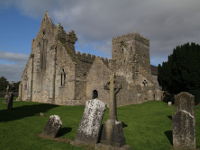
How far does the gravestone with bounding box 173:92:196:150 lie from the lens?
833 centimetres

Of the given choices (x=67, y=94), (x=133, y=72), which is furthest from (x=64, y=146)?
(x=133, y=72)

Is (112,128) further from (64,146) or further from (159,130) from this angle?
(159,130)

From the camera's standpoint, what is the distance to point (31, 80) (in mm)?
31219

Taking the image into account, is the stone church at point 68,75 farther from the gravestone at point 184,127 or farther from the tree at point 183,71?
the gravestone at point 184,127

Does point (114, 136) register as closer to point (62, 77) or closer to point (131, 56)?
point (62, 77)

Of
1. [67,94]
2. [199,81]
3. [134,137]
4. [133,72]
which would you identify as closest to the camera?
[134,137]

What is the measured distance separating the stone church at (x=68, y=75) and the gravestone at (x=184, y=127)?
54.5 ft

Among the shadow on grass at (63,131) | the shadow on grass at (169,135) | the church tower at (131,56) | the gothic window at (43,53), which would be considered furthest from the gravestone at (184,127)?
the church tower at (131,56)

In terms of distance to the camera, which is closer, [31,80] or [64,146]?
[64,146]

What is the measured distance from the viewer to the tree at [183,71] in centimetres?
2345

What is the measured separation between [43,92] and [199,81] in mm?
20272

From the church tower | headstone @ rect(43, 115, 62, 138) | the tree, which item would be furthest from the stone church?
headstone @ rect(43, 115, 62, 138)

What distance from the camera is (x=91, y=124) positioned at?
8.53 metres

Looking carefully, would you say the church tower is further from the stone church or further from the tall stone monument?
the tall stone monument
